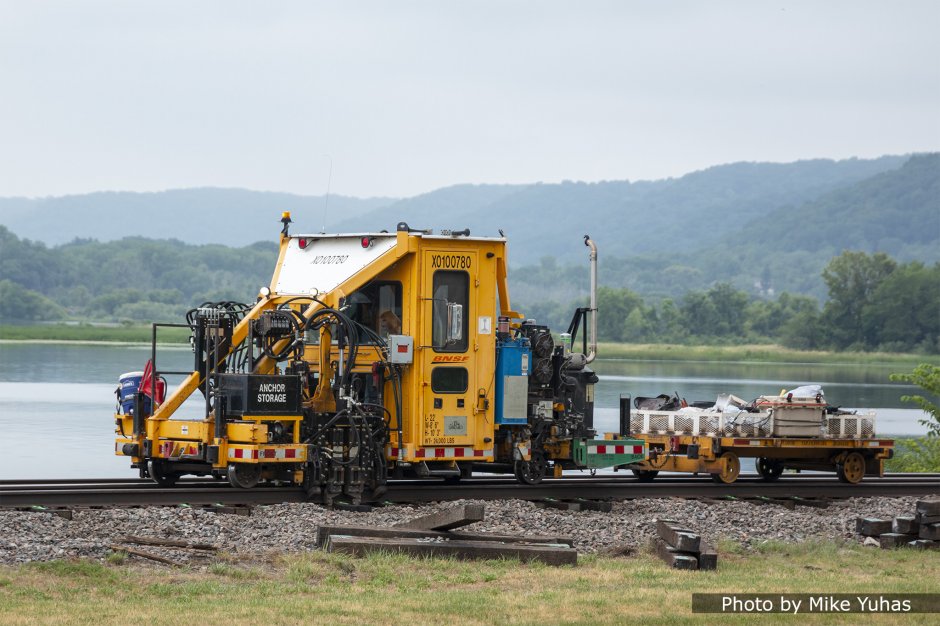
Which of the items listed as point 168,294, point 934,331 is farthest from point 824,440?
point 168,294

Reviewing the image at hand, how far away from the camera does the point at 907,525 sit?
47.2 ft

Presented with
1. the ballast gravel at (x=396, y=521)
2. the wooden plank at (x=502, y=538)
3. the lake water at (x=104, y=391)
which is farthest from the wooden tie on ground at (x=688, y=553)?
the lake water at (x=104, y=391)

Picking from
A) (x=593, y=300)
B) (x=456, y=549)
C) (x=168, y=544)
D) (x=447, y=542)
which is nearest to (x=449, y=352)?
(x=593, y=300)

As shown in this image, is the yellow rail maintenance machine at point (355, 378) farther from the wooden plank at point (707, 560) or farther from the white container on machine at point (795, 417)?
the wooden plank at point (707, 560)

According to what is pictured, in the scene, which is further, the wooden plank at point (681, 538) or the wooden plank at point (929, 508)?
the wooden plank at point (929, 508)

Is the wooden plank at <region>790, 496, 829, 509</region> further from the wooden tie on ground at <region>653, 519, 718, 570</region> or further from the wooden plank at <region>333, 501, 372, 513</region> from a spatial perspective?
the wooden plank at <region>333, 501, 372, 513</region>

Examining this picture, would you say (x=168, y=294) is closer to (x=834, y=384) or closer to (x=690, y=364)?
(x=690, y=364)

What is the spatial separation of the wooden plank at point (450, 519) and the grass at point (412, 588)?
15.6 inches

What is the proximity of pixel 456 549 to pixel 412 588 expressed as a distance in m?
1.29

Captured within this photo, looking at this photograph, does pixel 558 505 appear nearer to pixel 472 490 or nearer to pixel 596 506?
pixel 596 506

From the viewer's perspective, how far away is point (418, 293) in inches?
615

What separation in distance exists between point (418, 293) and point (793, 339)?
111 m

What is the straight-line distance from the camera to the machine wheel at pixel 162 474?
15633mm

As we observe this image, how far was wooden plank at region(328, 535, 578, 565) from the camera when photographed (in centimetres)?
1242
